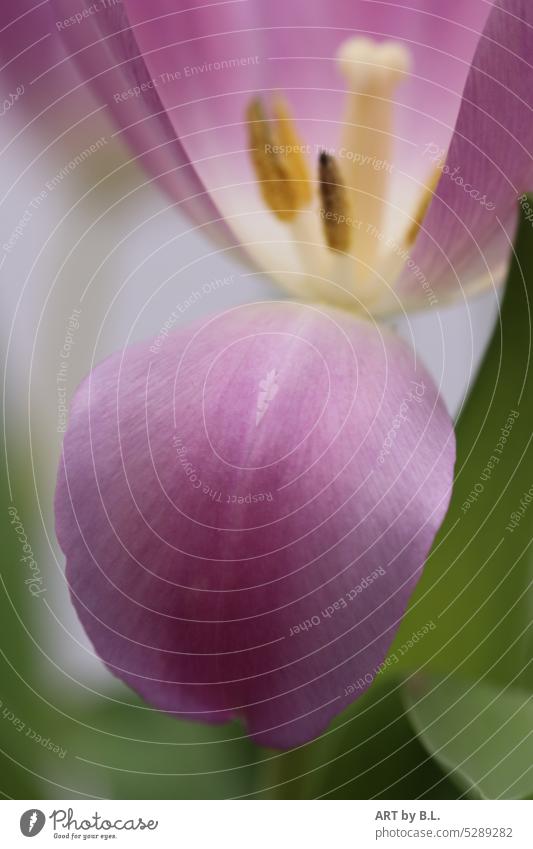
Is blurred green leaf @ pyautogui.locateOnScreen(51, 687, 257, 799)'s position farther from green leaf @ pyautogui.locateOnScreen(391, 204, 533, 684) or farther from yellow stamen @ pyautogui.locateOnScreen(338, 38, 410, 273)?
yellow stamen @ pyautogui.locateOnScreen(338, 38, 410, 273)

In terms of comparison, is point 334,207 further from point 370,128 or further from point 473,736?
point 473,736

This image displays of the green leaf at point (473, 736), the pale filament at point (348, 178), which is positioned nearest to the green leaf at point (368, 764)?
the green leaf at point (473, 736)

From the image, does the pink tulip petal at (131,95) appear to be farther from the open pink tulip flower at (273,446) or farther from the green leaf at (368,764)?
the green leaf at (368,764)

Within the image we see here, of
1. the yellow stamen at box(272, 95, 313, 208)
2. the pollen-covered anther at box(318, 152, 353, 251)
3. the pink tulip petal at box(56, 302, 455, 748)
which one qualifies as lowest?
the pink tulip petal at box(56, 302, 455, 748)

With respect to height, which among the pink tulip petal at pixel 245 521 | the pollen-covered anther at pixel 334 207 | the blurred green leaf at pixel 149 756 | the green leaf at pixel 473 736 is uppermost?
the pollen-covered anther at pixel 334 207

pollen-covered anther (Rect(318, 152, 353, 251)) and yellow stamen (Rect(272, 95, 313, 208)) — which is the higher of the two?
yellow stamen (Rect(272, 95, 313, 208))

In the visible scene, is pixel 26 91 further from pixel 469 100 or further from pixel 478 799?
pixel 478 799

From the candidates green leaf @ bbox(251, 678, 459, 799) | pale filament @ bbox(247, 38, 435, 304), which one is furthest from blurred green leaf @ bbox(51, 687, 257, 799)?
pale filament @ bbox(247, 38, 435, 304)
